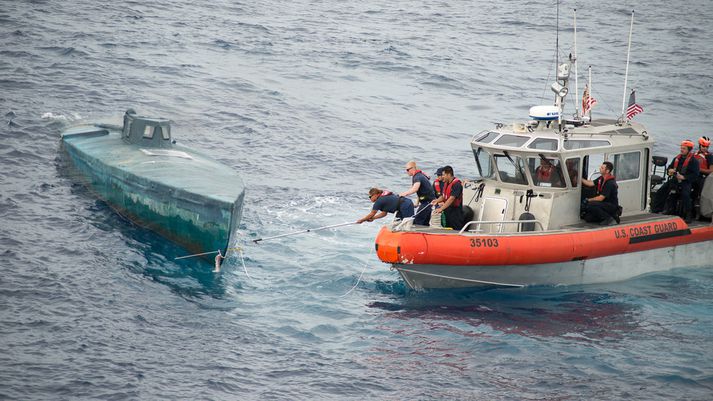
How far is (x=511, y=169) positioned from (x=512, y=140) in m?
0.71

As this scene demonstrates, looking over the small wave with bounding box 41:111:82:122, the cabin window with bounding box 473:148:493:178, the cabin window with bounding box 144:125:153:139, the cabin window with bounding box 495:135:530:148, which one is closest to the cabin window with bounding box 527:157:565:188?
the cabin window with bounding box 495:135:530:148

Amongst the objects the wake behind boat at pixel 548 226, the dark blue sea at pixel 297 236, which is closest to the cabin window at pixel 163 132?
the dark blue sea at pixel 297 236

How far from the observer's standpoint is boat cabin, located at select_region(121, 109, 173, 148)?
29219 mm

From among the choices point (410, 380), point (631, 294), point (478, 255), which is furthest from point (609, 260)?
point (410, 380)

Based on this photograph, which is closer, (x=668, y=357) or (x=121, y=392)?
(x=121, y=392)

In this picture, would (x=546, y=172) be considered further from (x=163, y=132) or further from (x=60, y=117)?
(x=60, y=117)

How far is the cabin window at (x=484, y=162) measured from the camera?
2200cm

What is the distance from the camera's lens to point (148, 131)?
96.2 ft

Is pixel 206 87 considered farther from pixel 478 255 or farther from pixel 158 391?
pixel 158 391

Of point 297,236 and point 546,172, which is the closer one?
point 546,172

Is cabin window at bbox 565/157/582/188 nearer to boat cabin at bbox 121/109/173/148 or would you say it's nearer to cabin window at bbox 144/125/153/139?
boat cabin at bbox 121/109/173/148

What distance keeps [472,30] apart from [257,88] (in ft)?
68.9

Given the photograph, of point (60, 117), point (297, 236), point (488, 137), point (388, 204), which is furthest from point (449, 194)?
point (60, 117)

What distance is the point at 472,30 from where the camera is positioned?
5875 centimetres
